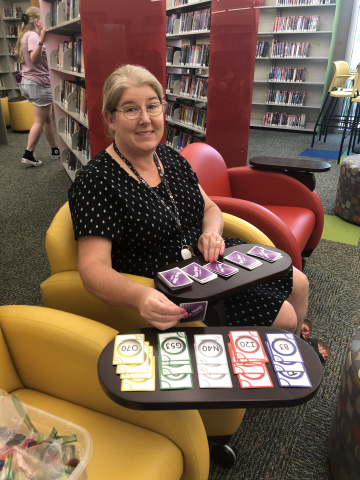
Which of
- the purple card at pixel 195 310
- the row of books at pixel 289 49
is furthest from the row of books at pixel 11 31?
the purple card at pixel 195 310

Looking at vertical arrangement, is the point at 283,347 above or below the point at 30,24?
below

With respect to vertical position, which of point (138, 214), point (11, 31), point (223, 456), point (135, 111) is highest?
point (11, 31)

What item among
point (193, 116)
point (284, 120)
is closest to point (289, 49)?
point (284, 120)

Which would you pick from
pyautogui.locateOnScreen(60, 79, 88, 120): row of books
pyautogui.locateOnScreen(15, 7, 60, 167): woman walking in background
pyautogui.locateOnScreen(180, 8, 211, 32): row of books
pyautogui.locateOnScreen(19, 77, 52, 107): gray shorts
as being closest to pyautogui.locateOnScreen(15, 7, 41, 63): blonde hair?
pyautogui.locateOnScreen(15, 7, 60, 167): woman walking in background

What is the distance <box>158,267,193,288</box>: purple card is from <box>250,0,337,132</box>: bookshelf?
21.4ft

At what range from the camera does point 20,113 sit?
261 inches

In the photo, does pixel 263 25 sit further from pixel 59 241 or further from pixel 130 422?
pixel 130 422

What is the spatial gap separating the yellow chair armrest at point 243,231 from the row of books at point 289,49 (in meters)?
6.06

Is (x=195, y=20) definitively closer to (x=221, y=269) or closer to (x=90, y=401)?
(x=221, y=269)

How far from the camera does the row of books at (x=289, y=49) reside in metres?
6.52

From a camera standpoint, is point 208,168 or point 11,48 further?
point 11,48

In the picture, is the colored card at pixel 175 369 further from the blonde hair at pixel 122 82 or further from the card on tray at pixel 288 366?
the blonde hair at pixel 122 82

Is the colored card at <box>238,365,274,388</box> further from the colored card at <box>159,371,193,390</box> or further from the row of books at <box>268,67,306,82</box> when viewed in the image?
the row of books at <box>268,67,306,82</box>

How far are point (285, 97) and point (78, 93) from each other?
15.2 feet
